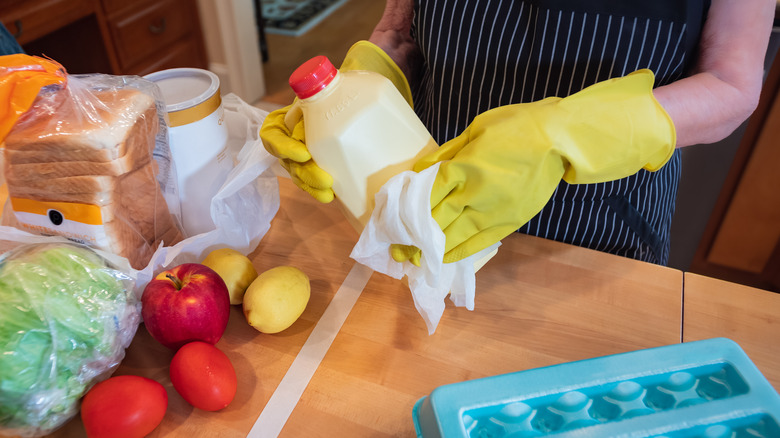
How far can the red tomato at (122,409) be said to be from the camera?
1.51ft

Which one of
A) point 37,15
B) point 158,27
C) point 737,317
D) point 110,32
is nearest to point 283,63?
point 158,27

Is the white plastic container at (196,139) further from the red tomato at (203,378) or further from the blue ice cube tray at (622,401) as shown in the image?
the blue ice cube tray at (622,401)

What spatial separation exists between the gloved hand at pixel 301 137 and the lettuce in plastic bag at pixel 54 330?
0.21 meters

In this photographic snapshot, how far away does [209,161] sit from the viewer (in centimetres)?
65

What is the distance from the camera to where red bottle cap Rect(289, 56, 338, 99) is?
1.59 feet

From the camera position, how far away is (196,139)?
0.62 m

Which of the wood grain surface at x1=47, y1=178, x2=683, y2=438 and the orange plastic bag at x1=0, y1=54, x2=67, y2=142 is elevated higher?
the orange plastic bag at x1=0, y1=54, x2=67, y2=142

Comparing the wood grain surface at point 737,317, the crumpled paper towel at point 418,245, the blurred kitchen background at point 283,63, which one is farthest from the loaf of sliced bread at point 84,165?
the blurred kitchen background at point 283,63

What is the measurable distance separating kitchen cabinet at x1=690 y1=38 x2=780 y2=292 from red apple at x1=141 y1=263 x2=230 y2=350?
46.4 inches

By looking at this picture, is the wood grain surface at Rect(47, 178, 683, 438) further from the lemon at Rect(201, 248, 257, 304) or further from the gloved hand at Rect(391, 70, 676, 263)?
the gloved hand at Rect(391, 70, 676, 263)

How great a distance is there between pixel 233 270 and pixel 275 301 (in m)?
0.09

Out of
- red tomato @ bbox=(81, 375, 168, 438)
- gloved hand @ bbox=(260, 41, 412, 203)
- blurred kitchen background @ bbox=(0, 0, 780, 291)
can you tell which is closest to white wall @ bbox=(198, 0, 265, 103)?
blurred kitchen background @ bbox=(0, 0, 780, 291)

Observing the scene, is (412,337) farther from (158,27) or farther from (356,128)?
(158,27)

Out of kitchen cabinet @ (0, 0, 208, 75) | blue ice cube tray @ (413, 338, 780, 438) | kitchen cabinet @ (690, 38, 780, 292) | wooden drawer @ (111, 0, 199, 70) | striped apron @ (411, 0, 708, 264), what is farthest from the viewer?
wooden drawer @ (111, 0, 199, 70)
